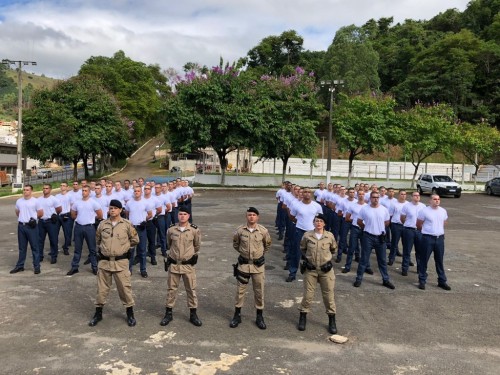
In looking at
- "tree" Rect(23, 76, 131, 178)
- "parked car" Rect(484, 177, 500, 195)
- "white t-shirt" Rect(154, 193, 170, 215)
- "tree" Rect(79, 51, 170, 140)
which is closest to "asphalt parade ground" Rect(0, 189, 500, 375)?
"white t-shirt" Rect(154, 193, 170, 215)

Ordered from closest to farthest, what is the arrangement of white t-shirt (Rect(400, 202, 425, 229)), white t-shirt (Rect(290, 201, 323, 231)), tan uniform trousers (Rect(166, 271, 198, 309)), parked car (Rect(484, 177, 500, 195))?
tan uniform trousers (Rect(166, 271, 198, 309)), white t-shirt (Rect(290, 201, 323, 231)), white t-shirt (Rect(400, 202, 425, 229)), parked car (Rect(484, 177, 500, 195))

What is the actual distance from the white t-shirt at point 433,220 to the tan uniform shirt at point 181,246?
188 inches

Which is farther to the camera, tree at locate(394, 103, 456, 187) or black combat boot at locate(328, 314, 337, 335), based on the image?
tree at locate(394, 103, 456, 187)

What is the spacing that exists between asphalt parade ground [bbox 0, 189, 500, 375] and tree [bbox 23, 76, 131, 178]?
1031 inches

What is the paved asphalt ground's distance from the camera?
5059 mm

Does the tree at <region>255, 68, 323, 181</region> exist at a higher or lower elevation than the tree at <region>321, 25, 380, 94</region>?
lower

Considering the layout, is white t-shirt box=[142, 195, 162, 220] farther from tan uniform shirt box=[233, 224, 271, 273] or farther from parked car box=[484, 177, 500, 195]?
parked car box=[484, 177, 500, 195]

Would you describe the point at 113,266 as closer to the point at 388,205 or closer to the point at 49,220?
the point at 49,220

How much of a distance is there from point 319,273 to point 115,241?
10.3 ft

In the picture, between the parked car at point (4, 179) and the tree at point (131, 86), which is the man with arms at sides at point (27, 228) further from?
the tree at point (131, 86)

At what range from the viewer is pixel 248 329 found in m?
6.11

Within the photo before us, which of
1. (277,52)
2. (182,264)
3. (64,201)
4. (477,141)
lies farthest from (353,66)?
(182,264)

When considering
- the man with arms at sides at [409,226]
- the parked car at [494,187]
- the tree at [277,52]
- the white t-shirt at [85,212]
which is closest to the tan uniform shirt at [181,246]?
the white t-shirt at [85,212]

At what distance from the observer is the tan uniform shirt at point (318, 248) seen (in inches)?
245
